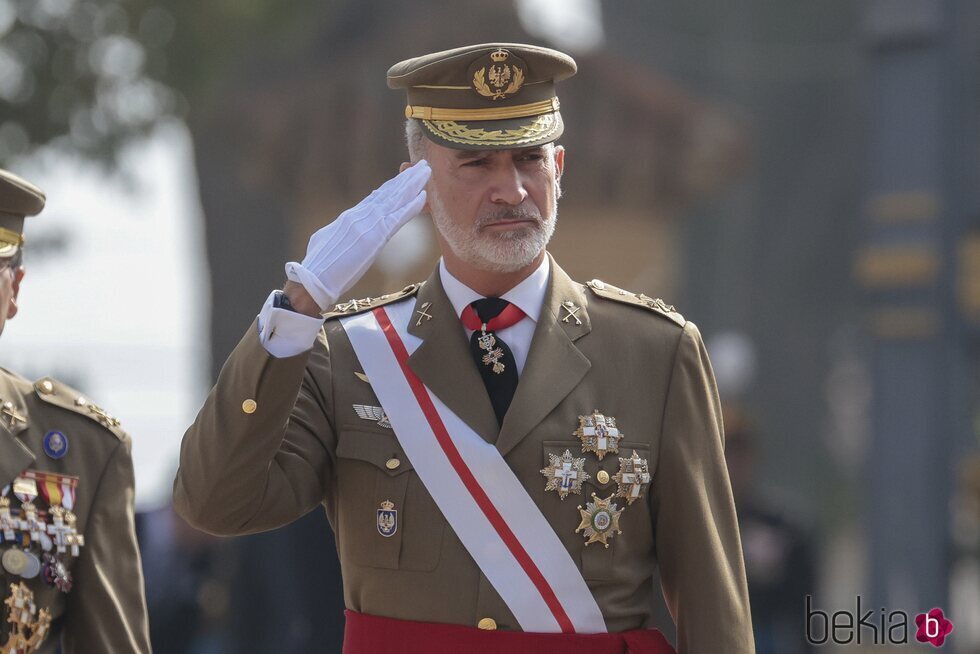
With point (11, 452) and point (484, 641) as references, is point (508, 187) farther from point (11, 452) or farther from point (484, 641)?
point (11, 452)

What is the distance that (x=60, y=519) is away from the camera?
456cm

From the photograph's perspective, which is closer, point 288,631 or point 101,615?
point 101,615

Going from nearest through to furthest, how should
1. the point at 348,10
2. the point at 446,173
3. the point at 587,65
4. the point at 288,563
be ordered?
the point at 446,173 < the point at 288,563 < the point at 587,65 < the point at 348,10

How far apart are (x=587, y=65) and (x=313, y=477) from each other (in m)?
10.9

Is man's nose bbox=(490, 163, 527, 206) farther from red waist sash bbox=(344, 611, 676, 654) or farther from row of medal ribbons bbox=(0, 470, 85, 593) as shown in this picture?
row of medal ribbons bbox=(0, 470, 85, 593)

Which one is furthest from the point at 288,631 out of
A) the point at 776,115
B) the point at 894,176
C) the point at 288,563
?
the point at 776,115

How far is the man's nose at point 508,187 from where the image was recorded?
4289 mm

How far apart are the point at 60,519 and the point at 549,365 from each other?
1.08 meters

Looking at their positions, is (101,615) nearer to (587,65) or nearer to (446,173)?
(446,173)

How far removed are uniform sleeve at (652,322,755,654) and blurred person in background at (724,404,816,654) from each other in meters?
3.91

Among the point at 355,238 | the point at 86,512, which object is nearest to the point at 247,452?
the point at 355,238

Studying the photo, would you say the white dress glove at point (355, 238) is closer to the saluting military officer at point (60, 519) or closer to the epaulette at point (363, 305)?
the epaulette at point (363, 305)

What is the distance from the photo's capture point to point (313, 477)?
4.28 meters

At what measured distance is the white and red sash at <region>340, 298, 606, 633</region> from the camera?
4203 mm
